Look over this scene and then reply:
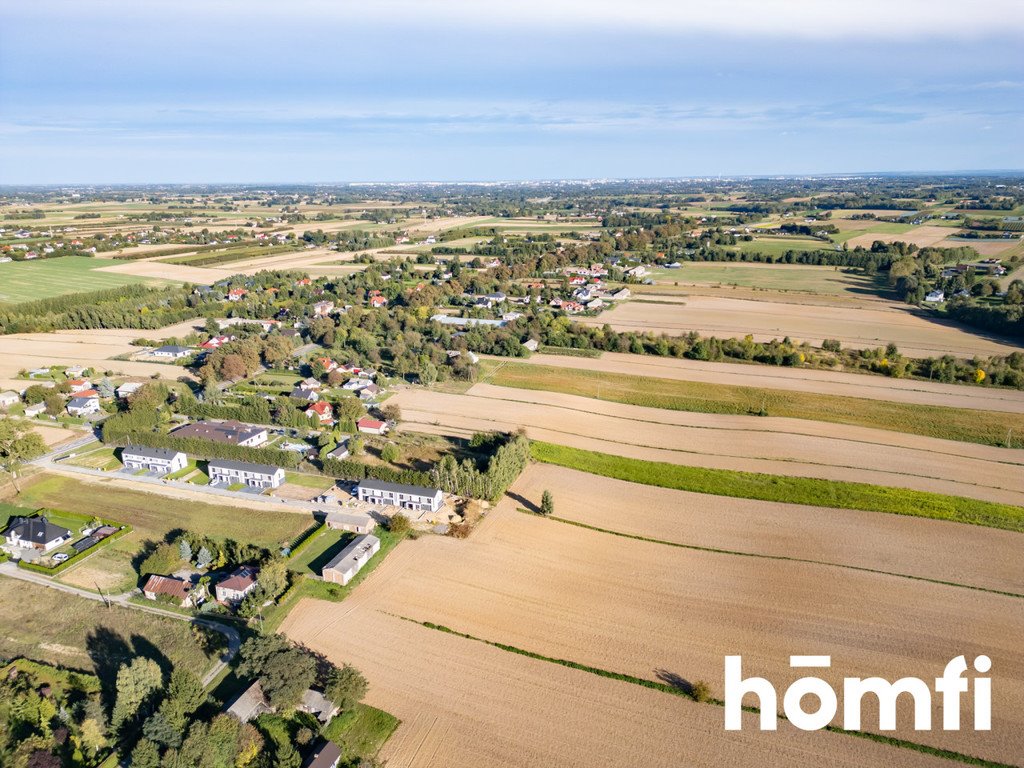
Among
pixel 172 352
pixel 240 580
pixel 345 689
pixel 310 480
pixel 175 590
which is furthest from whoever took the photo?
pixel 172 352

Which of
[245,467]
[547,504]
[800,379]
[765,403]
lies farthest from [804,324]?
[245,467]

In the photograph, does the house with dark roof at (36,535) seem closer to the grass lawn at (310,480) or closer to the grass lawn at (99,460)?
the grass lawn at (99,460)

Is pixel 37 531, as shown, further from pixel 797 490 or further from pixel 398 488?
pixel 797 490

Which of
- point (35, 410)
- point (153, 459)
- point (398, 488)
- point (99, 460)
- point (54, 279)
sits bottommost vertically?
point (99, 460)

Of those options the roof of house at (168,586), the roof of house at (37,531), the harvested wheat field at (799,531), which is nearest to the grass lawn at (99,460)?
the roof of house at (37,531)

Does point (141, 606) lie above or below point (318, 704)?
above

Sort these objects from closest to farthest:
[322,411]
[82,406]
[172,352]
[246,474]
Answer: [246,474] < [322,411] < [82,406] < [172,352]

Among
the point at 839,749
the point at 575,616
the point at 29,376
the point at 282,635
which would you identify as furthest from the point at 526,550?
the point at 29,376

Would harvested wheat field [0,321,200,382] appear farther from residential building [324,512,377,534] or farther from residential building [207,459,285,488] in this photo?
residential building [324,512,377,534]
